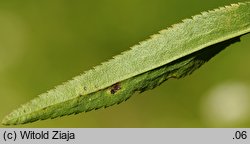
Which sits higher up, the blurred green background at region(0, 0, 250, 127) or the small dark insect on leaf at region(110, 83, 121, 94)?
the blurred green background at region(0, 0, 250, 127)

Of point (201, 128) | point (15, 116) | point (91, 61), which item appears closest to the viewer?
point (15, 116)

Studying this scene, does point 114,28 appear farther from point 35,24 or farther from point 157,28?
point 35,24

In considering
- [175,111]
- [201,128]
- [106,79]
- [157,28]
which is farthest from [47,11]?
[106,79]

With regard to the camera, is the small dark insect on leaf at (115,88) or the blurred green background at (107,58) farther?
the blurred green background at (107,58)

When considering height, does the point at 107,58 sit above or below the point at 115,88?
above

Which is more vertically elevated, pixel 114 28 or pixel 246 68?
pixel 114 28

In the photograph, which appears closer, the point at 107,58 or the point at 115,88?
the point at 115,88

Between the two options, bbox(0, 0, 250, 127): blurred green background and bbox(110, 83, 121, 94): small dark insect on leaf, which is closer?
bbox(110, 83, 121, 94): small dark insect on leaf

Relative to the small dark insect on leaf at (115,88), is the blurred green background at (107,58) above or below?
above
